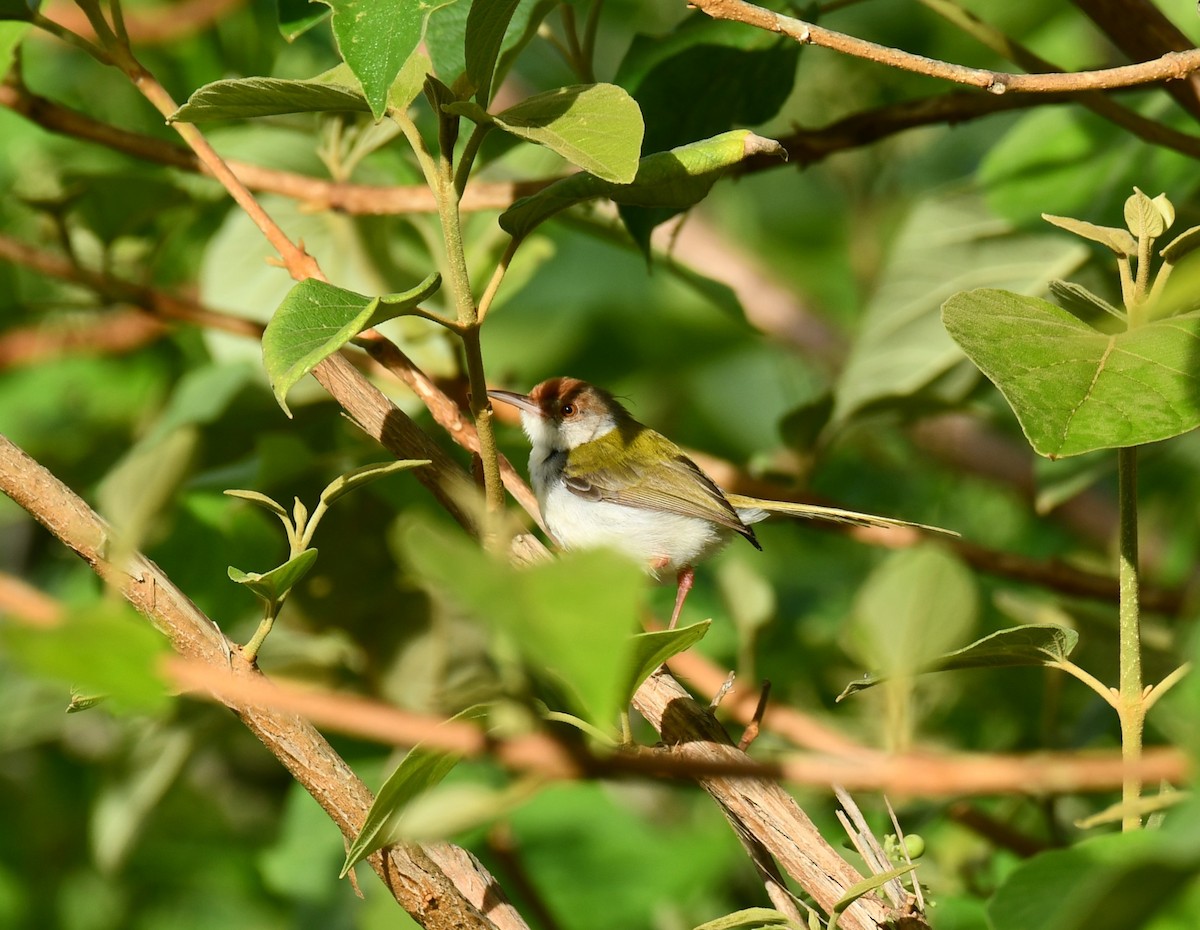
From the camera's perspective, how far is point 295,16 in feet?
5.74

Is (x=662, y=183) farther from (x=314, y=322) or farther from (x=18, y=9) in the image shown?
(x=18, y=9)

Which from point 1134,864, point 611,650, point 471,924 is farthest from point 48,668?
point 471,924

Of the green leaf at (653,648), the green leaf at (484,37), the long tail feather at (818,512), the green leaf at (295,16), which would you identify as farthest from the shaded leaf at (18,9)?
the long tail feather at (818,512)

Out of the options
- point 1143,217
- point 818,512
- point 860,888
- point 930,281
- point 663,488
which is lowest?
point 663,488

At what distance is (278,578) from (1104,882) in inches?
32.6

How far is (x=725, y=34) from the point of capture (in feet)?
6.50

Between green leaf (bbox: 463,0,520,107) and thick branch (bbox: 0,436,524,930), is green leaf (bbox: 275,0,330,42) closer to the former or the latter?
green leaf (bbox: 463,0,520,107)

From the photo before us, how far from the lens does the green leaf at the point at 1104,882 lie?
2.23 ft

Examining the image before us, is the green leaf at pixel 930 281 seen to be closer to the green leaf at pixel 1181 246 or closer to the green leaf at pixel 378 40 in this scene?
the green leaf at pixel 1181 246

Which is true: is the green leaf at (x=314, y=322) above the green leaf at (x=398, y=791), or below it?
above

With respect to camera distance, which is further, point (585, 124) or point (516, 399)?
point (516, 399)

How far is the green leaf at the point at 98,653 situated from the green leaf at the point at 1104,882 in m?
0.55

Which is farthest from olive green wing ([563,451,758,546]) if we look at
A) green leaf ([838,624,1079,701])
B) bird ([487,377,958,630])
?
green leaf ([838,624,1079,701])

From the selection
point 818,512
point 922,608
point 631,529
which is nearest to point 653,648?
point 922,608
